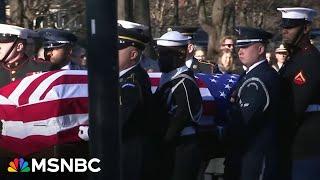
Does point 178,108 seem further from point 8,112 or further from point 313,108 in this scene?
point 8,112

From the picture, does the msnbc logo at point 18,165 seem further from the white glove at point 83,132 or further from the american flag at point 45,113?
the white glove at point 83,132

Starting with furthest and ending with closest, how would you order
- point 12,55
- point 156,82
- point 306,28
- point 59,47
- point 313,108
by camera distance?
point 59,47 → point 12,55 → point 156,82 → point 306,28 → point 313,108

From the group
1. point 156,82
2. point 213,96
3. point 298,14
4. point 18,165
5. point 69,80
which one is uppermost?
point 298,14

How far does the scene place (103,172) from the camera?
4262 mm

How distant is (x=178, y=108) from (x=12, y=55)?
193 cm

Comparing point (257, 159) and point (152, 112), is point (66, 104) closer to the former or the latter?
point (152, 112)

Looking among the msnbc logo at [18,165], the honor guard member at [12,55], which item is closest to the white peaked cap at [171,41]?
the msnbc logo at [18,165]

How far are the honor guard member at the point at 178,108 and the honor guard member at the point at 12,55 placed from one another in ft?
4.87

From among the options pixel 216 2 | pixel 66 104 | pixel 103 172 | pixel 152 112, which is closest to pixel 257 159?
pixel 152 112

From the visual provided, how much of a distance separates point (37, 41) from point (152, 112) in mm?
2593

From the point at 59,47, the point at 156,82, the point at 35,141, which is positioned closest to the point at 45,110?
the point at 35,141

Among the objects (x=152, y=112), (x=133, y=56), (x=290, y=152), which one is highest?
(x=133, y=56)

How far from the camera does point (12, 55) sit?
7.07 m

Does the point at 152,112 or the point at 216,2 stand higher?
the point at 152,112
